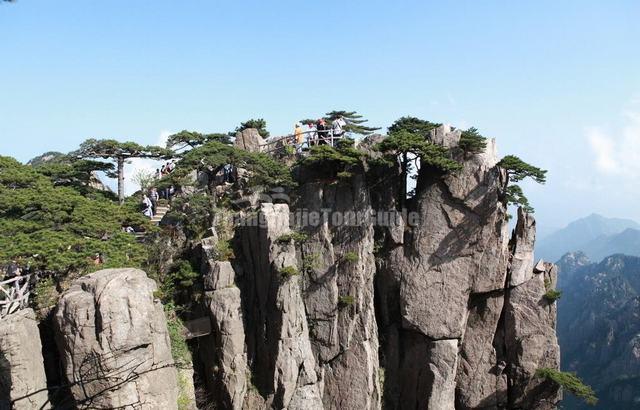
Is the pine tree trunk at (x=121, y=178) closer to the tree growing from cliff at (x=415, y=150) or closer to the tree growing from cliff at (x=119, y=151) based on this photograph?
the tree growing from cliff at (x=119, y=151)

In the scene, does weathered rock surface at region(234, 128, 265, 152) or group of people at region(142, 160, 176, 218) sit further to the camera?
weathered rock surface at region(234, 128, 265, 152)

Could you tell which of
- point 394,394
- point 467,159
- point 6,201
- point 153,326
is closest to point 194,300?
point 153,326

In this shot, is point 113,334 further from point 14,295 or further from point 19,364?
point 14,295

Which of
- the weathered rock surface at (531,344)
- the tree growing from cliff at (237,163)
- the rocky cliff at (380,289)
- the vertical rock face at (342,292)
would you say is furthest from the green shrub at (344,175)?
the weathered rock surface at (531,344)

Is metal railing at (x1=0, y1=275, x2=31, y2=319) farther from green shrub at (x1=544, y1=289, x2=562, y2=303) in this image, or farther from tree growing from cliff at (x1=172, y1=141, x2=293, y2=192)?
green shrub at (x1=544, y1=289, x2=562, y2=303)

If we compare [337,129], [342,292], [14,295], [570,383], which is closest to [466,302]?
[570,383]

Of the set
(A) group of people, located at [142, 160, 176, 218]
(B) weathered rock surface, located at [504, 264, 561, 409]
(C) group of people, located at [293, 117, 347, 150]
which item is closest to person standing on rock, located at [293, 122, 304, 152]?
(C) group of people, located at [293, 117, 347, 150]
